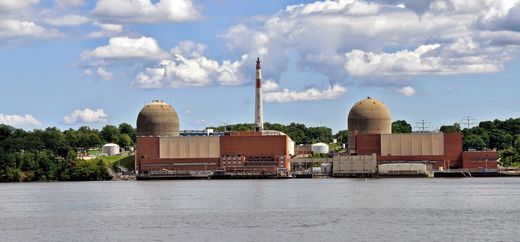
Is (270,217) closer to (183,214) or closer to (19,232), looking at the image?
(183,214)

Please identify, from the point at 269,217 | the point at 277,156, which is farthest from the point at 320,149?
the point at 269,217

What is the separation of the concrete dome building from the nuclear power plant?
1220 mm

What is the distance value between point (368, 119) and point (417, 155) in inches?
400

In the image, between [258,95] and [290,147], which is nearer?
[258,95]

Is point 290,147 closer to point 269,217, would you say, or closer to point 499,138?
point 499,138

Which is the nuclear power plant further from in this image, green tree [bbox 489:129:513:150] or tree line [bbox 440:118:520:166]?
green tree [bbox 489:129:513:150]

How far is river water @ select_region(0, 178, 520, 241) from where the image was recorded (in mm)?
54156

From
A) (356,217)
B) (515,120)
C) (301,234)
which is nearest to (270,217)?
(356,217)

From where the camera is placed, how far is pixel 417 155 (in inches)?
5797

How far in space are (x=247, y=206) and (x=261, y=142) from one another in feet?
236

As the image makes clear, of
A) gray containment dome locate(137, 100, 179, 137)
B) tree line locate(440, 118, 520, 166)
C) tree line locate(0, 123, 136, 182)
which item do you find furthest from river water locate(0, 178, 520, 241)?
tree line locate(440, 118, 520, 166)

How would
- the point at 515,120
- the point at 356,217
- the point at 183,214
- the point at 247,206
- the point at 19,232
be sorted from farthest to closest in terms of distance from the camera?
the point at 515,120 → the point at 247,206 → the point at 183,214 → the point at 356,217 → the point at 19,232

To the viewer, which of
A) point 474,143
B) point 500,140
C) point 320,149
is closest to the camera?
point 474,143

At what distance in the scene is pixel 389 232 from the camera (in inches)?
2159
